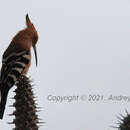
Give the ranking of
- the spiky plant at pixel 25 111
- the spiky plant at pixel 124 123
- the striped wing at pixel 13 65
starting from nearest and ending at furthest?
the spiky plant at pixel 124 123, the spiky plant at pixel 25 111, the striped wing at pixel 13 65

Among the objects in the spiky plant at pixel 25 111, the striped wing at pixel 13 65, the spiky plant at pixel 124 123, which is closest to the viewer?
the spiky plant at pixel 124 123

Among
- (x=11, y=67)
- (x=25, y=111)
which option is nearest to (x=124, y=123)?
(x=25, y=111)

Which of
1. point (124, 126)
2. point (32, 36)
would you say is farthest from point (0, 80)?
point (124, 126)

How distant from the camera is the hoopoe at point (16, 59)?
145 inches

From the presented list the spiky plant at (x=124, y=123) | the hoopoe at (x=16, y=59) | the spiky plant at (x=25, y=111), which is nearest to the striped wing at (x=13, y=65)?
the hoopoe at (x=16, y=59)

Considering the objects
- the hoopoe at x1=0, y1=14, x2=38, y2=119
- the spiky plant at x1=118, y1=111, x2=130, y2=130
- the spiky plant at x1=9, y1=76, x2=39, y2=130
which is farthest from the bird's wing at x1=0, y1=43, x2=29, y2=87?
the spiky plant at x1=118, y1=111, x2=130, y2=130

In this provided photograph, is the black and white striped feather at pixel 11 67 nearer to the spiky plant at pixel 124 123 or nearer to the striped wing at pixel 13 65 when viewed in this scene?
the striped wing at pixel 13 65

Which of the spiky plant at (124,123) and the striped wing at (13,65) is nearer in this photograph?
the spiky plant at (124,123)

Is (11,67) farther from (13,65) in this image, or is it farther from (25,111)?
(25,111)

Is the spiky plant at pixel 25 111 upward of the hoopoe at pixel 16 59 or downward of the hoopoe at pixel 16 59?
downward

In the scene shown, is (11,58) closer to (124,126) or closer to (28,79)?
(28,79)

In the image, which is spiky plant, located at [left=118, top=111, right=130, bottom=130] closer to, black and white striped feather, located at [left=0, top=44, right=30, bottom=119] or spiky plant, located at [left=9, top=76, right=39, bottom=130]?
spiky plant, located at [left=9, top=76, right=39, bottom=130]

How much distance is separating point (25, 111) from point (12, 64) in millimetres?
1370

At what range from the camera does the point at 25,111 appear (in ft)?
9.07
